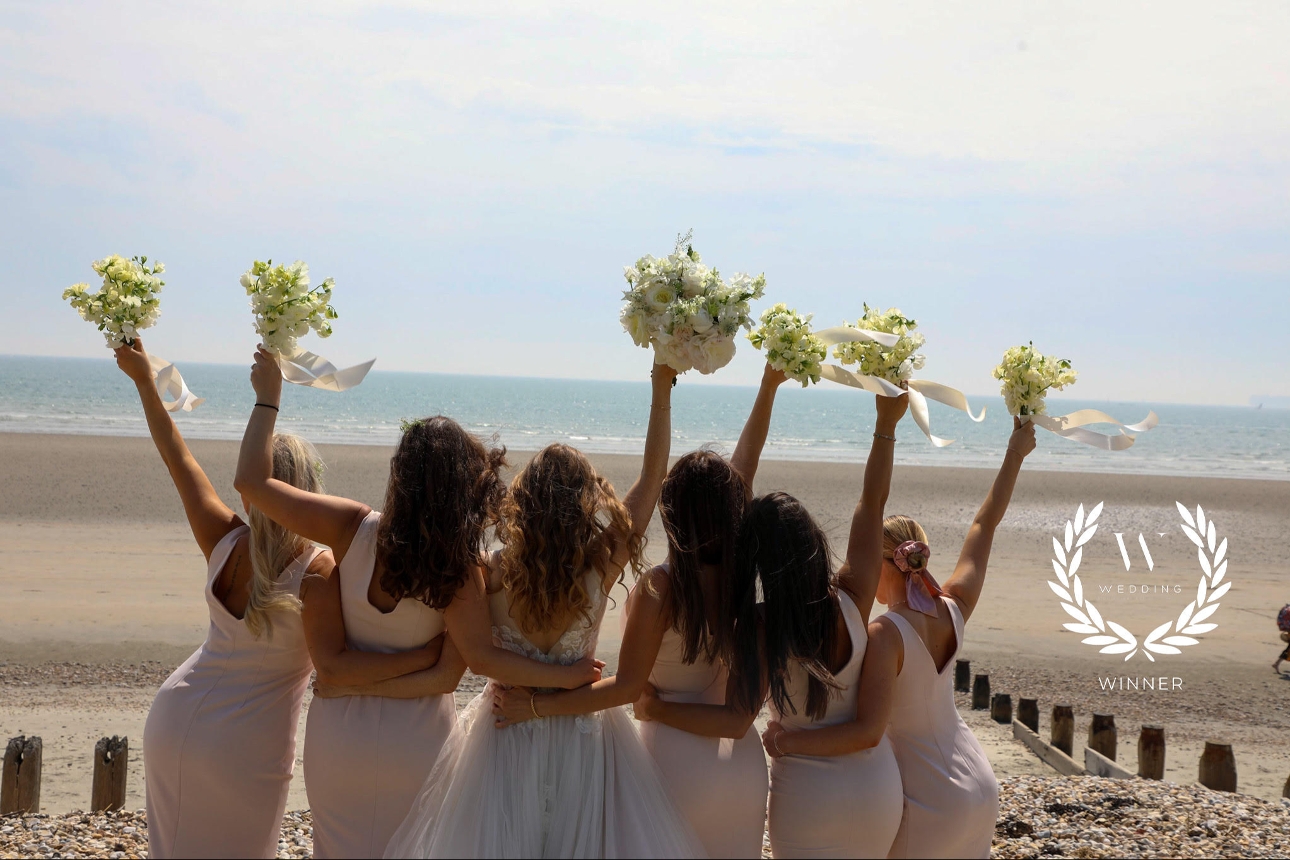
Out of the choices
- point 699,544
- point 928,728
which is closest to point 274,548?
point 699,544

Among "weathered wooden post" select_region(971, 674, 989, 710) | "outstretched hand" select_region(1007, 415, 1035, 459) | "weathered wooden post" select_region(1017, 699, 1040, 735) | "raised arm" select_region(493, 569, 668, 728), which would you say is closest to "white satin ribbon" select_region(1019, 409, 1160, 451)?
"outstretched hand" select_region(1007, 415, 1035, 459)

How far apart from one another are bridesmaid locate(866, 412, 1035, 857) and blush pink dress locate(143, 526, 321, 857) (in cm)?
232

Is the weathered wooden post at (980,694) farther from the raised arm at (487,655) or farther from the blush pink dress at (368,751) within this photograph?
the blush pink dress at (368,751)

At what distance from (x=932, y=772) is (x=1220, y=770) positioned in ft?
13.5

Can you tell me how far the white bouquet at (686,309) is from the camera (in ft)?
12.8

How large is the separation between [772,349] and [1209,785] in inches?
199

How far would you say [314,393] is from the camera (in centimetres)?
8162

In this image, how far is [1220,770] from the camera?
6695 millimetres

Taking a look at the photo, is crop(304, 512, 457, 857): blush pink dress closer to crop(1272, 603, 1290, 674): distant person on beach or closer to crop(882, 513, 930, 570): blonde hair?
crop(882, 513, 930, 570): blonde hair

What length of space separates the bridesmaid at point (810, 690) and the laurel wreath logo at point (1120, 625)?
33.5 feet

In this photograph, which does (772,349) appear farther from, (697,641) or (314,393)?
(314,393)

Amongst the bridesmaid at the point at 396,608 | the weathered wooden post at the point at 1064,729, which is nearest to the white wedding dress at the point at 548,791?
the bridesmaid at the point at 396,608

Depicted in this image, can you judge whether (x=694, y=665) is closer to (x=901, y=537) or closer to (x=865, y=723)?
(x=865, y=723)

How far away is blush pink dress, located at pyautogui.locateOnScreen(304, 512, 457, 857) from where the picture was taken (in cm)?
361
